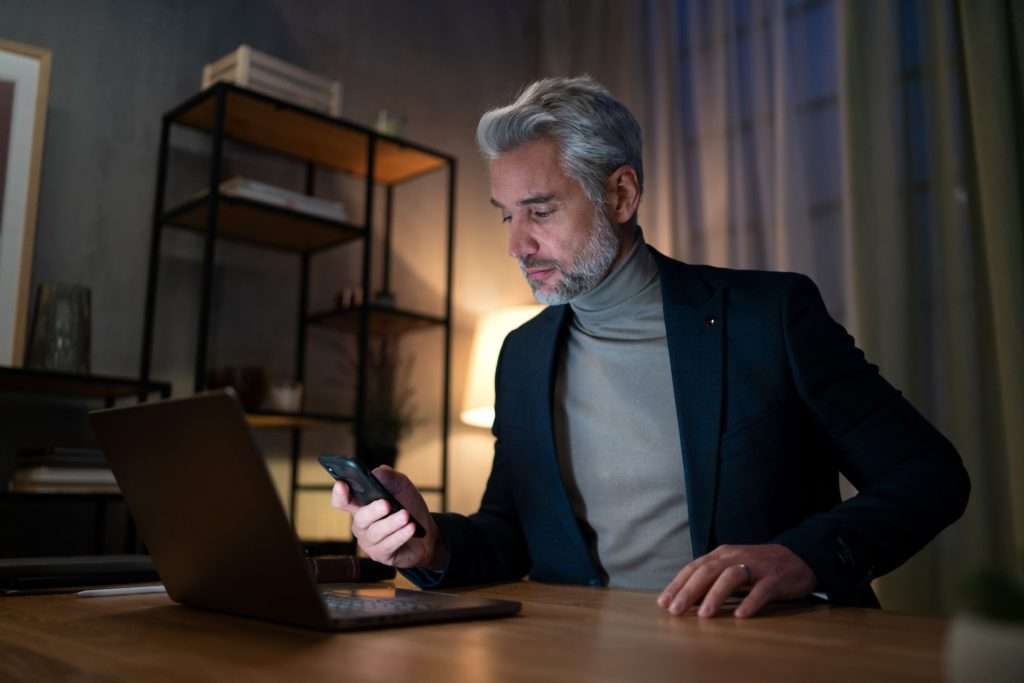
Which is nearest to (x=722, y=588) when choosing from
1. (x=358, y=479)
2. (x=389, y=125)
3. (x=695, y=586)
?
(x=695, y=586)

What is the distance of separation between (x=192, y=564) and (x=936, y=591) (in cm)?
246

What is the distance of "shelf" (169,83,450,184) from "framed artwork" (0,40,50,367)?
15.3 inches

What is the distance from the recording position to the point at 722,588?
896 millimetres

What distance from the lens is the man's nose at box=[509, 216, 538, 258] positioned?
69.3 inches

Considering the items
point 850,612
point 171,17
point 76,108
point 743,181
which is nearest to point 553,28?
point 743,181

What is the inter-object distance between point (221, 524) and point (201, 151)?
101 inches

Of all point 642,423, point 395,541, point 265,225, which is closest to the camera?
point 395,541

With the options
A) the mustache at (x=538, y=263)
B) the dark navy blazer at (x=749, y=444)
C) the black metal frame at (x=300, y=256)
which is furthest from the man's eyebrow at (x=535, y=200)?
the black metal frame at (x=300, y=256)

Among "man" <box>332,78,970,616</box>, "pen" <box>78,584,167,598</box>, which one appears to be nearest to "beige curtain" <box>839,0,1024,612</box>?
"man" <box>332,78,970,616</box>

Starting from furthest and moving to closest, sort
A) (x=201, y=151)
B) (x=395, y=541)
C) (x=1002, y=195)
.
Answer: (x=201, y=151)
(x=1002, y=195)
(x=395, y=541)

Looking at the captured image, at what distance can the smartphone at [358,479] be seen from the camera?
3.44 feet

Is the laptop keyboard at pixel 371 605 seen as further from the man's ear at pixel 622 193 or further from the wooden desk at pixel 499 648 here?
the man's ear at pixel 622 193

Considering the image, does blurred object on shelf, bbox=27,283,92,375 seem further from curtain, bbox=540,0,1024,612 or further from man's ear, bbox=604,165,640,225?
curtain, bbox=540,0,1024,612

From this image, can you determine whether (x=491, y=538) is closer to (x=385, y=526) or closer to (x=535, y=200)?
(x=385, y=526)
